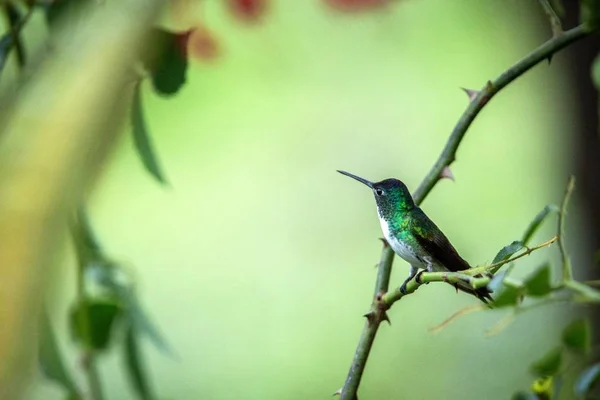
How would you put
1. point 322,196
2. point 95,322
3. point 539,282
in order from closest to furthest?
point 539,282, point 95,322, point 322,196

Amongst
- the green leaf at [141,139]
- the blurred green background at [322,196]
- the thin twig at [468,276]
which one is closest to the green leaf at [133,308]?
the green leaf at [141,139]

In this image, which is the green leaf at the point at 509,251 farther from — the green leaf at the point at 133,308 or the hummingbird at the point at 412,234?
the green leaf at the point at 133,308

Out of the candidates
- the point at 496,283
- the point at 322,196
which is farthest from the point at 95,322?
the point at 322,196

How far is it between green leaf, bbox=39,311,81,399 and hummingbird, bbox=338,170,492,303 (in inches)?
8.5

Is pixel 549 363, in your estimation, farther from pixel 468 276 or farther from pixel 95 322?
pixel 95 322

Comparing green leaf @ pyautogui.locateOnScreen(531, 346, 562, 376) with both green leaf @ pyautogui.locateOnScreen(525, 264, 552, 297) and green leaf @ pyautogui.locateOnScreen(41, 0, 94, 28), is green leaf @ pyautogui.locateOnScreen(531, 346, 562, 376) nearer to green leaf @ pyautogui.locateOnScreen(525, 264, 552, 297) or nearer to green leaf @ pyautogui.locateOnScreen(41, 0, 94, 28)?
green leaf @ pyautogui.locateOnScreen(525, 264, 552, 297)

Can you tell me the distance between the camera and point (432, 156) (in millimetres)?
1668

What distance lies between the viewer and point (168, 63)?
513 millimetres

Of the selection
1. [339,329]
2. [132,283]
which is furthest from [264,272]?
[132,283]

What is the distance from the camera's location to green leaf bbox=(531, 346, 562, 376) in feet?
1.27

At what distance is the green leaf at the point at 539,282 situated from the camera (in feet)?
1.00

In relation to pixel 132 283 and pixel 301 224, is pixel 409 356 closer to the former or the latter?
pixel 301 224

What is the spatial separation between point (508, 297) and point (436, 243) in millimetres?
183

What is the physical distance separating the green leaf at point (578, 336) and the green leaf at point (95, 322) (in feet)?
0.76
